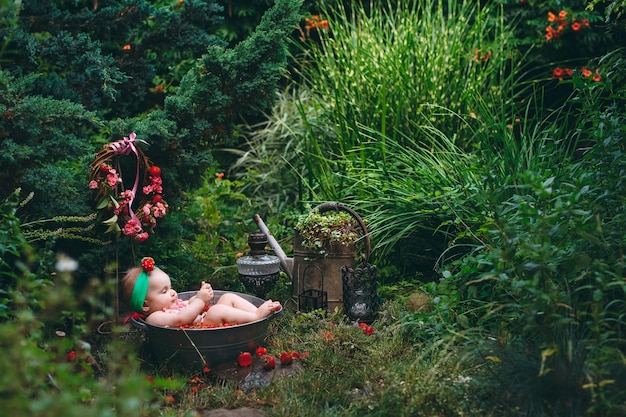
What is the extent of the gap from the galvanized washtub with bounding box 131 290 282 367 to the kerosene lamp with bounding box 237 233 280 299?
663 mm

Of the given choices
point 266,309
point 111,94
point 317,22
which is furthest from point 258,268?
point 317,22

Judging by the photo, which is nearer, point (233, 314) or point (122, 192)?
point (233, 314)

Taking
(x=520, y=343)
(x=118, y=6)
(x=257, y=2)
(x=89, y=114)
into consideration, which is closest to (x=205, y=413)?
(x=520, y=343)

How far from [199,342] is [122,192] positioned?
37.2 inches

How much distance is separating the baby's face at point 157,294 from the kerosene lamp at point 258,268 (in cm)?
64

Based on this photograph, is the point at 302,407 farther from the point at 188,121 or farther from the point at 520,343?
the point at 188,121

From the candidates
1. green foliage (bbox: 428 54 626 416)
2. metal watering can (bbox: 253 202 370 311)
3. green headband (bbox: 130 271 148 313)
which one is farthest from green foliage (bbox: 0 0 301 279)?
green foliage (bbox: 428 54 626 416)

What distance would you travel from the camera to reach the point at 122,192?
3.19 metres

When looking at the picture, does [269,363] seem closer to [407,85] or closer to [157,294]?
[157,294]

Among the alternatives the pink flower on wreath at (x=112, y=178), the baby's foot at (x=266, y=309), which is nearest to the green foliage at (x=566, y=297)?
the baby's foot at (x=266, y=309)

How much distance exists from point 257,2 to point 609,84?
4217 mm

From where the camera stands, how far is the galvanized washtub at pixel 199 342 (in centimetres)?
274

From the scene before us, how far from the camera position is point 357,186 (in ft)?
13.9

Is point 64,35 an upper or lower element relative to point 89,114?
upper
